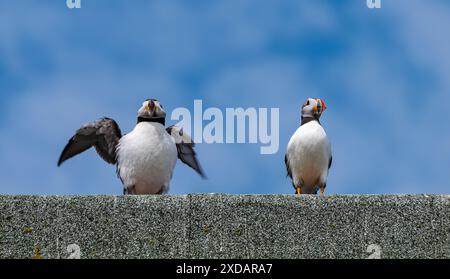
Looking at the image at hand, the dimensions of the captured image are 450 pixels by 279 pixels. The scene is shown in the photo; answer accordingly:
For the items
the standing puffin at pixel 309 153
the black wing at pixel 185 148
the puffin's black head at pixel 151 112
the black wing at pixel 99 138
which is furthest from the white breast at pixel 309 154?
the black wing at pixel 99 138

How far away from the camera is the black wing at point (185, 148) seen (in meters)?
9.95

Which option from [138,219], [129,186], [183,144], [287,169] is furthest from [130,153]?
[138,219]

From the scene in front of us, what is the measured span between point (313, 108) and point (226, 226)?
3.72m

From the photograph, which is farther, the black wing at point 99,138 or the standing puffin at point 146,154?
the black wing at point 99,138

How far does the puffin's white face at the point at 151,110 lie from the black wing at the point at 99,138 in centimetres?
72

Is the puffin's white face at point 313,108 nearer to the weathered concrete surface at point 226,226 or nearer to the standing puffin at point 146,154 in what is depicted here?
the standing puffin at point 146,154

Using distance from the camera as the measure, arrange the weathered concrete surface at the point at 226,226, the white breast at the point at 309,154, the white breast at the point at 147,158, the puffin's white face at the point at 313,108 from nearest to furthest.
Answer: the weathered concrete surface at the point at 226,226 < the white breast at the point at 147,158 < the white breast at the point at 309,154 < the puffin's white face at the point at 313,108

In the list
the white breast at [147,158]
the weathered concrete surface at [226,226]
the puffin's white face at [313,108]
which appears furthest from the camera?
the puffin's white face at [313,108]

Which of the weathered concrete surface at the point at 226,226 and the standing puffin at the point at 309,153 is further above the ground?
the standing puffin at the point at 309,153

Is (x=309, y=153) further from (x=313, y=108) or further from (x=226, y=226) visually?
(x=226, y=226)

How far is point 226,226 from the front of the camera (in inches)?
250

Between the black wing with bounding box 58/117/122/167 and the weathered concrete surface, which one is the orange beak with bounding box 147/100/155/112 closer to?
the black wing with bounding box 58/117/122/167

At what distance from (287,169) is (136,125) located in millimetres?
1730

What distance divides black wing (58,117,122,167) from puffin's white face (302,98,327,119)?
2103 millimetres
